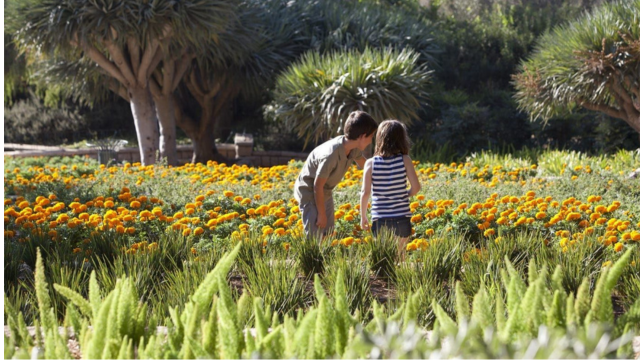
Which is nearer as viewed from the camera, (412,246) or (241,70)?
(412,246)

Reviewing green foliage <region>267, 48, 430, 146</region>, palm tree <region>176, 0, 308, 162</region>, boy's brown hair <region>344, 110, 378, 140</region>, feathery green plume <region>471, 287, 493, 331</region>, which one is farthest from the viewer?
palm tree <region>176, 0, 308, 162</region>

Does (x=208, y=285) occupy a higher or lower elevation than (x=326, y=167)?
lower

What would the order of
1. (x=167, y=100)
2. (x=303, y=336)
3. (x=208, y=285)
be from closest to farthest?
(x=303, y=336) → (x=208, y=285) → (x=167, y=100)

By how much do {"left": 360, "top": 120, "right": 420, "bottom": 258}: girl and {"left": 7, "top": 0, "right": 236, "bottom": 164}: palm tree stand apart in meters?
7.44

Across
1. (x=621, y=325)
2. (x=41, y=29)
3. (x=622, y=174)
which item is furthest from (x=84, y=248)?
(x=41, y=29)

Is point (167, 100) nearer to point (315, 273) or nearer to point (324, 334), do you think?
point (315, 273)

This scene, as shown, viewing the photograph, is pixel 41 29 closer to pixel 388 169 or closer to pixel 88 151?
pixel 88 151

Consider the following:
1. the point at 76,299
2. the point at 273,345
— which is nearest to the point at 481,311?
the point at 273,345

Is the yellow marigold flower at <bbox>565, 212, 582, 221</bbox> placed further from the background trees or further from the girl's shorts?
the background trees

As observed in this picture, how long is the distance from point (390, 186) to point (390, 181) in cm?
4

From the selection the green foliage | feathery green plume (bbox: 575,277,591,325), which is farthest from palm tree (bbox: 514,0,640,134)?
feathery green plume (bbox: 575,277,591,325)

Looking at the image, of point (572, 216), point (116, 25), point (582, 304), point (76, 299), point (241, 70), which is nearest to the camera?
point (582, 304)

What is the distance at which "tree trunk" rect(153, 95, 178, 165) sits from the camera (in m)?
13.9

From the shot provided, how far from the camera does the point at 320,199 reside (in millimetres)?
5281
